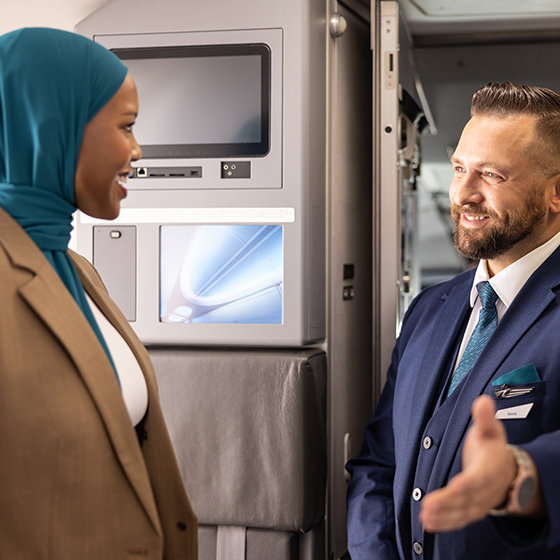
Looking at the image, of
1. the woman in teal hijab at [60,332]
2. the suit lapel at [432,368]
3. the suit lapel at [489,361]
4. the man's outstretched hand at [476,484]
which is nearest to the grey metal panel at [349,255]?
the suit lapel at [432,368]

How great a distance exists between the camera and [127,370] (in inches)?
48.5

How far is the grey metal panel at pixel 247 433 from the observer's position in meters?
2.12

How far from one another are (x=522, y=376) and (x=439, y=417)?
25 centimetres

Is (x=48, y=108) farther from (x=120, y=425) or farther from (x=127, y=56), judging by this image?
(x=127, y=56)

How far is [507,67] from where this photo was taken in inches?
168

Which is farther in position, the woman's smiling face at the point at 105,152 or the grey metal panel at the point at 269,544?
the grey metal panel at the point at 269,544

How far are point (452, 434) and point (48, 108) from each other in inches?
47.5

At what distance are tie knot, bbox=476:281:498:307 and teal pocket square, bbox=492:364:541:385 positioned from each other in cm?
26

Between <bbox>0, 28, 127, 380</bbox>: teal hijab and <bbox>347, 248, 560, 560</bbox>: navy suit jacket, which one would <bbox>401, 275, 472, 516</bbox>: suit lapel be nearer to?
<bbox>347, 248, 560, 560</bbox>: navy suit jacket

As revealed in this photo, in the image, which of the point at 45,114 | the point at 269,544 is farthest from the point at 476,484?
the point at 269,544

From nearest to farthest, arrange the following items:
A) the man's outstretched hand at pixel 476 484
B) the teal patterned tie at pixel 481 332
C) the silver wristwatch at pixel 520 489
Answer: the man's outstretched hand at pixel 476 484, the silver wristwatch at pixel 520 489, the teal patterned tie at pixel 481 332

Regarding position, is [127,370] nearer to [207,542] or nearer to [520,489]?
[520,489]

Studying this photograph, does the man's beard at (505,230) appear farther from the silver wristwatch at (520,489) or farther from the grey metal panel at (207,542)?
the grey metal panel at (207,542)

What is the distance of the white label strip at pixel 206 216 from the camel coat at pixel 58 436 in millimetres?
1126
